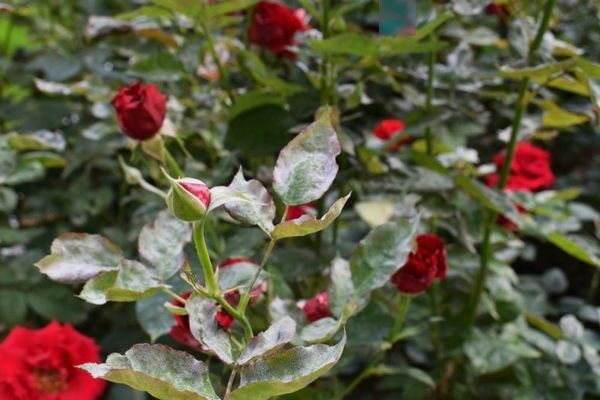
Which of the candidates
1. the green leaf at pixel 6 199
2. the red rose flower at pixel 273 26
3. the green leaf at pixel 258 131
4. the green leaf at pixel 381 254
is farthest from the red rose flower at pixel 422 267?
the green leaf at pixel 6 199

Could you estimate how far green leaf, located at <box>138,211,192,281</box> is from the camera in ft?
2.12

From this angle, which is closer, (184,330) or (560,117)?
(184,330)

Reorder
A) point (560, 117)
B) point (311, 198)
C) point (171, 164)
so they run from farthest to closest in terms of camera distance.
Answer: point (560, 117)
point (171, 164)
point (311, 198)

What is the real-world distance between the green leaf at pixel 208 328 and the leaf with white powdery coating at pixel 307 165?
100 mm

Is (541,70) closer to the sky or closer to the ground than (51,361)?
closer to the sky

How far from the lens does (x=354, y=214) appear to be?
3.81 feet

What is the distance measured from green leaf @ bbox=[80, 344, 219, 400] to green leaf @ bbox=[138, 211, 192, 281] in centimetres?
14

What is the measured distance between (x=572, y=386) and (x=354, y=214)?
415 mm

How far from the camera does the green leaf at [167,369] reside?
0.46 meters

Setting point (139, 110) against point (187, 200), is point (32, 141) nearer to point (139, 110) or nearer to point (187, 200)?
point (139, 110)

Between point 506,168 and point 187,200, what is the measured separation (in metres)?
0.67

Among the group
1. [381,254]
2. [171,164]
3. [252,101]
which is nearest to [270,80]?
[252,101]

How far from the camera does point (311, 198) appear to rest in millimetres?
574

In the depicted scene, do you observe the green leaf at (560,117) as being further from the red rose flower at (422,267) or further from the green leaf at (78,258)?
the green leaf at (78,258)
